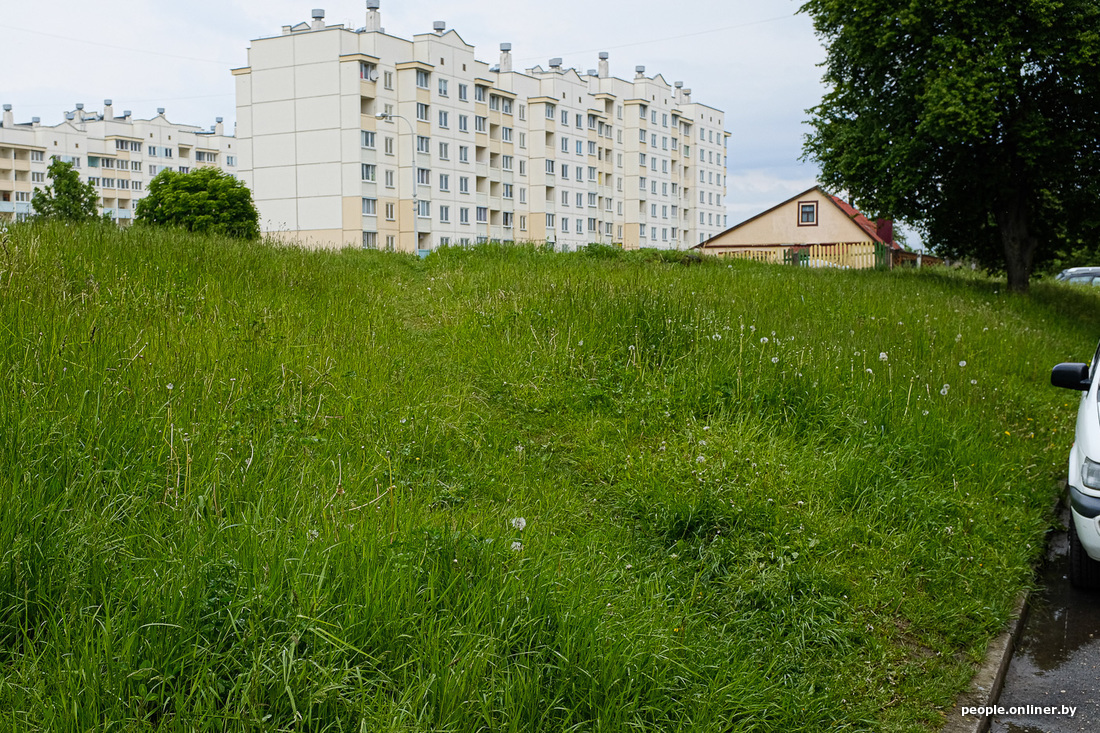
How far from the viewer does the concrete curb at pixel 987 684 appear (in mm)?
4059

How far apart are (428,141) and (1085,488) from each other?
75.0 metres

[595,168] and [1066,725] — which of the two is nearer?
[1066,725]

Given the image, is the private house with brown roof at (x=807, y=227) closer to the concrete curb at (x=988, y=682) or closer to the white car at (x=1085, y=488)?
the white car at (x=1085, y=488)

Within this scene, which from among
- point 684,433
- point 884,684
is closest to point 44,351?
point 684,433

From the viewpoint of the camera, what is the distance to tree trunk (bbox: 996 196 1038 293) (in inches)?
913

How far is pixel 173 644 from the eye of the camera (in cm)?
279

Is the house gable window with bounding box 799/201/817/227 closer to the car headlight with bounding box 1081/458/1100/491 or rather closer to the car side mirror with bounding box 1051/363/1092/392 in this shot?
the car side mirror with bounding box 1051/363/1092/392

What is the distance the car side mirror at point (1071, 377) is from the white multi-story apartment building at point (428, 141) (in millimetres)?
49739

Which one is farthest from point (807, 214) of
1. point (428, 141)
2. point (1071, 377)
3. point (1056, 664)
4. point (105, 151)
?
point (105, 151)

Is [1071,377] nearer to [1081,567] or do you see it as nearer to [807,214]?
[1081,567]

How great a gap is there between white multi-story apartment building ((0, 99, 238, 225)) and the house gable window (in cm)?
8876

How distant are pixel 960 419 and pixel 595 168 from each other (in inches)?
3831

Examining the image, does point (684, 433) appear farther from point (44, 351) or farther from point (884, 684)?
point (44, 351)

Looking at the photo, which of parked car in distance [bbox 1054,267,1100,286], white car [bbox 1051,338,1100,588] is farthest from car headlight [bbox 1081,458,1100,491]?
parked car in distance [bbox 1054,267,1100,286]
